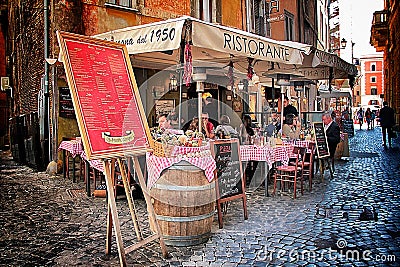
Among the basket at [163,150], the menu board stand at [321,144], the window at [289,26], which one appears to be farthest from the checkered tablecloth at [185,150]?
the window at [289,26]

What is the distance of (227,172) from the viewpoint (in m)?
5.91

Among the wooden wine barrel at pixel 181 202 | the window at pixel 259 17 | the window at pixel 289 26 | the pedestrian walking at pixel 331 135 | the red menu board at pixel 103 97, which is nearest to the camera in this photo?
the red menu board at pixel 103 97

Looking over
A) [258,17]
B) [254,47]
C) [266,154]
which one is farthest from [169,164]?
[258,17]

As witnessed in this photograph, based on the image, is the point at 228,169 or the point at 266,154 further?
the point at 266,154

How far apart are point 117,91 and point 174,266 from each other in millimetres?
1948

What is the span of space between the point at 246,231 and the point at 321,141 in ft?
14.9

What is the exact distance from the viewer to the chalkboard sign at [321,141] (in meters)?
9.11

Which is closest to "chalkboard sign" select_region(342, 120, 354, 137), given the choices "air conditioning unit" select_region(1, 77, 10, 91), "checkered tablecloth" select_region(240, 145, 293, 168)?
"checkered tablecloth" select_region(240, 145, 293, 168)

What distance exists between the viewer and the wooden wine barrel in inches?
189

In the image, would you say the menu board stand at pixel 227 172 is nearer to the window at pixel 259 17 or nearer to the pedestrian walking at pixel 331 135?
the pedestrian walking at pixel 331 135

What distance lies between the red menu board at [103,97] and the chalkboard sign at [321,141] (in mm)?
5507

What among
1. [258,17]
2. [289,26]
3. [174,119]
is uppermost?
[289,26]

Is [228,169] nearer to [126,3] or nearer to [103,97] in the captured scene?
[103,97]

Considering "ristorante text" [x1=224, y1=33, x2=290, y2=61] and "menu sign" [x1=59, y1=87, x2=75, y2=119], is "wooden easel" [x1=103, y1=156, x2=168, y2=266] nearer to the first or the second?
"ristorante text" [x1=224, y1=33, x2=290, y2=61]
